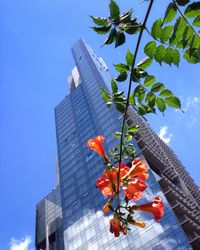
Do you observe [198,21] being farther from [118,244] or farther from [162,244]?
[118,244]

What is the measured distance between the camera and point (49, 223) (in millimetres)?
75375

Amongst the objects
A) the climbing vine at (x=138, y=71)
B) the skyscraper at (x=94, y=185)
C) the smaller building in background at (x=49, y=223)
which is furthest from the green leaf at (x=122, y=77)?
the smaller building in background at (x=49, y=223)

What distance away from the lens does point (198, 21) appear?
1.55 meters

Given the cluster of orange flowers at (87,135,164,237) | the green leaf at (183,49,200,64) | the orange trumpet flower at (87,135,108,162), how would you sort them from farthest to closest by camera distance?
1. the orange trumpet flower at (87,135,108,162)
2. the cluster of orange flowers at (87,135,164,237)
3. the green leaf at (183,49,200,64)

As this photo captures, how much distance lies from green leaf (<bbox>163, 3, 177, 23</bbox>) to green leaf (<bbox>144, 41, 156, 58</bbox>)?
0.15 m

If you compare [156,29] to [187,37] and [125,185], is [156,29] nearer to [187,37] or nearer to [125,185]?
[187,37]

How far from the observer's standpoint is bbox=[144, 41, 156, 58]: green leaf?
171cm

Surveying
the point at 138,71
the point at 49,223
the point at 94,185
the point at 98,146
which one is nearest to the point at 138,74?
the point at 138,71

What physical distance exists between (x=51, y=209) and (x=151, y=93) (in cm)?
→ 7990

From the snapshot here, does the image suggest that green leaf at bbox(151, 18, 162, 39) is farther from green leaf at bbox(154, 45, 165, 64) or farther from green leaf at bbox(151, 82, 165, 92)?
green leaf at bbox(151, 82, 165, 92)

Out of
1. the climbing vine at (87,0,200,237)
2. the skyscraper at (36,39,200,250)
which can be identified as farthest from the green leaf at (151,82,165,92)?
the skyscraper at (36,39,200,250)

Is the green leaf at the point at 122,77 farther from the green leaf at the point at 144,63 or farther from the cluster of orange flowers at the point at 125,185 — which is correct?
the cluster of orange flowers at the point at 125,185

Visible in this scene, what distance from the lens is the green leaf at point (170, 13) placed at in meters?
1.54

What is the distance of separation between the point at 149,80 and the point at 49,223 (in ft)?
254
